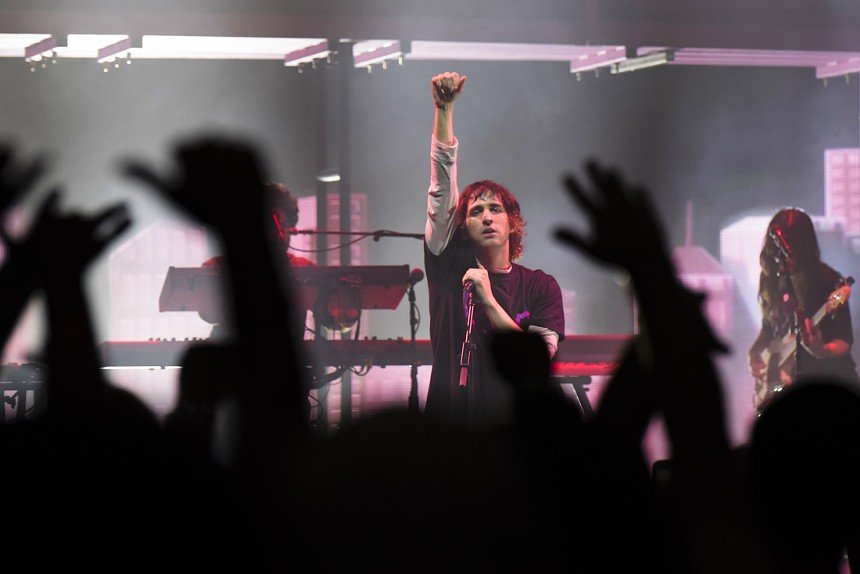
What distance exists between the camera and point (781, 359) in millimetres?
4637

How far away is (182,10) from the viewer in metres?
4.51

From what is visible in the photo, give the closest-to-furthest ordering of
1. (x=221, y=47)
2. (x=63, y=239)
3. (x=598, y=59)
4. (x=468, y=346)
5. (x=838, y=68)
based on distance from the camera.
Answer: (x=63, y=239) < (x=468, y=346) < (x=221, y=47) < (x=598, y=59) < (x=838, y=68)

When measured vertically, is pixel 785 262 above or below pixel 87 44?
below

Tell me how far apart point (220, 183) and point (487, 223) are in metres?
2.83

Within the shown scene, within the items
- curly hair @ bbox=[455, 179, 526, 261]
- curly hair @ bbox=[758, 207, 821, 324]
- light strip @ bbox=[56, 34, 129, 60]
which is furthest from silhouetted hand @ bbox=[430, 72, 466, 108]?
curly hair @ bbox=[758, 207, 821, 324]

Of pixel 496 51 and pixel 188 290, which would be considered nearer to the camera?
pixel 188 290

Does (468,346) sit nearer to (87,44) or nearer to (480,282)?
(480,282)

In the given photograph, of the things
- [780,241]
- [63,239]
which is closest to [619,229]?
[63,239]

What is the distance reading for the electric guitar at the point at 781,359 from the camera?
438cm

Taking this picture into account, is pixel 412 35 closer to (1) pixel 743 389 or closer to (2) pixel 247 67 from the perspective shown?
(2) pixel 247 67

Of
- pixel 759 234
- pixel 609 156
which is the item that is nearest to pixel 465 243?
pixel 609 156

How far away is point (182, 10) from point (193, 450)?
4282mm

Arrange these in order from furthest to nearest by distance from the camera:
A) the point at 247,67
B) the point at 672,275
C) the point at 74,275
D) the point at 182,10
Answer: the point at 247,67
the point at 182,10
the point at 74,275
the point at 672,275

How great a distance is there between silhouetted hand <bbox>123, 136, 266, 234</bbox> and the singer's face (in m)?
2.82
